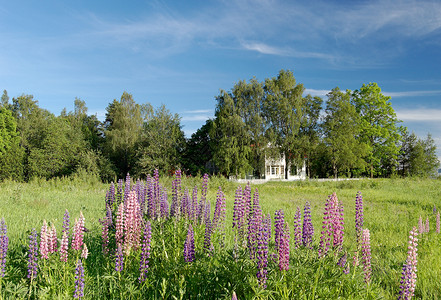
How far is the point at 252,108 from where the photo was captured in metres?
40.0

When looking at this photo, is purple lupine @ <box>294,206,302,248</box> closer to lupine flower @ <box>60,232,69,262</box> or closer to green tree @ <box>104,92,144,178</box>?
lupine flower @ <box>60,232,69,262</box>

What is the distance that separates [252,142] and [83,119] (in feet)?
121

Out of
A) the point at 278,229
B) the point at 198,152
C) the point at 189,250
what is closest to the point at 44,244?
the point at 189,250

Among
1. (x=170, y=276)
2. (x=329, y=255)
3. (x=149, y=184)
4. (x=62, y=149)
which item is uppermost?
(x=62, y=149)

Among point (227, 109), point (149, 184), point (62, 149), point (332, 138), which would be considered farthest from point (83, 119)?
point (149, 184)

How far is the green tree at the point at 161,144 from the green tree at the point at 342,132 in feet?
69.9

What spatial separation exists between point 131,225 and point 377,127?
163 ft

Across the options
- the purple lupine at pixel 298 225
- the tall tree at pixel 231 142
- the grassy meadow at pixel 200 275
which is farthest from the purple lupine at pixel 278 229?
the tall tree at pixel 231 142

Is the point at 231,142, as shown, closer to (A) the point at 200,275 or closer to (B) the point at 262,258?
(A) the point at 200,275

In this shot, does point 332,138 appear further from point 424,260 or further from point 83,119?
point 83,119

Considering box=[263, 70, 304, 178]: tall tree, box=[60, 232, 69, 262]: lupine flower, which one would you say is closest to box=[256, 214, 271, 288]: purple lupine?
box=[60, 232, 69, 262]: lupine flower

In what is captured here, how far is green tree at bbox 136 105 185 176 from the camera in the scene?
4116 cm

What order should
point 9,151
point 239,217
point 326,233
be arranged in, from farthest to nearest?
1. point 9,151
2. point 239,217
3. point 326,233

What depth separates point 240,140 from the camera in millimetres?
39250
